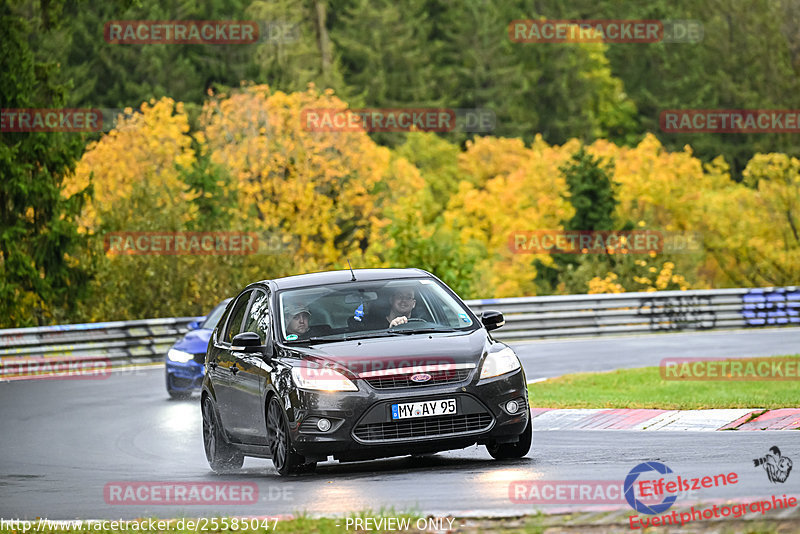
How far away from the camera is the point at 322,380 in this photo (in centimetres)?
1134

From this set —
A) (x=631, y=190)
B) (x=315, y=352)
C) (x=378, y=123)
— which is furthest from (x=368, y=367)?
(x=378, y=123)

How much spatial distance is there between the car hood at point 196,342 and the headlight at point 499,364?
9745 millimetres

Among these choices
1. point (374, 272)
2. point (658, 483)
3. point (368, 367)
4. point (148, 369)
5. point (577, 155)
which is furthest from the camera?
point (577, 155)

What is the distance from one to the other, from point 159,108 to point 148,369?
44109 millimetres

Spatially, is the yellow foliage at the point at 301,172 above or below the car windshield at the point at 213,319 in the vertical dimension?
below

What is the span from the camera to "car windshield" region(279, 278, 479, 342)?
39.6 ft

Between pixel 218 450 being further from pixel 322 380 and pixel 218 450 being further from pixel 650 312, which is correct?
pixel 650 312

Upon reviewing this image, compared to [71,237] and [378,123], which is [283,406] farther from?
[378,123]

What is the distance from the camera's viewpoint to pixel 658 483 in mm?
9656

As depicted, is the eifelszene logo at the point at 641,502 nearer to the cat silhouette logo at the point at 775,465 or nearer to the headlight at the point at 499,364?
the cat silhouette logo at the point at 775,465

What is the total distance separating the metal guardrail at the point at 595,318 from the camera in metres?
29.7

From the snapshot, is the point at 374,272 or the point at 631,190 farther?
the point at 631,190

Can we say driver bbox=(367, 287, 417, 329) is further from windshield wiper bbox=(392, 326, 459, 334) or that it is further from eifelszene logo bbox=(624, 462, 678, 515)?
eifelszene logo bbox=(624, 462, 678, 515)

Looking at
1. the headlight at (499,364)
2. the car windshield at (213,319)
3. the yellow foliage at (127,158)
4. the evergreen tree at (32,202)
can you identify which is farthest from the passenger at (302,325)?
the yellow foliage at (127,158)
